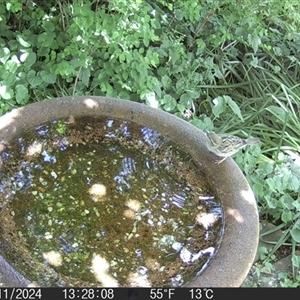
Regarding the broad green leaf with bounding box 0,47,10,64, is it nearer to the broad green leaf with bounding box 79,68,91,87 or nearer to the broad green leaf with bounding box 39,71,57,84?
the broad green leaf with bounding box 39,71,57,84

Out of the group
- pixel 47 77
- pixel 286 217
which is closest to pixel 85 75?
pixel 47 77

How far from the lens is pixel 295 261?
323cm

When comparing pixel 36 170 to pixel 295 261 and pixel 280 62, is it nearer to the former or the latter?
pixel 295 261

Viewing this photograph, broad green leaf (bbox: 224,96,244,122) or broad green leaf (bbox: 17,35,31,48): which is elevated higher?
broad green leaf (bbox: 17,35,31,48)

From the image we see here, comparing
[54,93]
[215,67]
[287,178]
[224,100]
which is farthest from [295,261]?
[54,93]

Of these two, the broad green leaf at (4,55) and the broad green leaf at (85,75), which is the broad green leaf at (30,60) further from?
the broad green leaf at (85,75)

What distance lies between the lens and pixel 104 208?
2.48 m

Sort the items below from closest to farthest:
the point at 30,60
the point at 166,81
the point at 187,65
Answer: the point at 30,60 → the point at 166,81 → the point at 187,65

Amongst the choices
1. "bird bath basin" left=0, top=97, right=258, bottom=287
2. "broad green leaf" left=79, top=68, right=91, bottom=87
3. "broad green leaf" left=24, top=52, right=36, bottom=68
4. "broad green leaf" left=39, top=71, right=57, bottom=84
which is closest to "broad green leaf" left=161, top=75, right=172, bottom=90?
"broad green leaf" left=79, top=68, right=91, bottom=87

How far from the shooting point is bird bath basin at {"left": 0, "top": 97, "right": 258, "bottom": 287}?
7.32 feet

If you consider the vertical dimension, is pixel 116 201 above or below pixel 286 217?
above

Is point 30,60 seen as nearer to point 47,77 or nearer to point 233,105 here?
point 47,77

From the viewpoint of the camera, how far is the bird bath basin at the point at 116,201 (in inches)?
87.8

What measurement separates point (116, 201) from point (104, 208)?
75 millimetres
